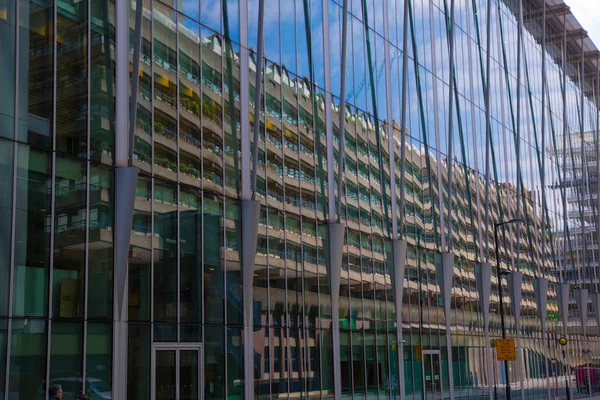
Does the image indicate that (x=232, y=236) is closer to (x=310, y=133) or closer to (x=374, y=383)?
(x=310, y=133)

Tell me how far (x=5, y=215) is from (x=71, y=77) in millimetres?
3802

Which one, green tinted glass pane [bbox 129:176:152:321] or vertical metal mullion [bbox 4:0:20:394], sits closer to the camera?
vertical metal mullion [bbox 4:0:20:394]

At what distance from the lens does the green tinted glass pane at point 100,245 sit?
1777 cm

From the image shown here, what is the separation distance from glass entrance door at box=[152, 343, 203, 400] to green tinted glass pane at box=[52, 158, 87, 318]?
2944 mm

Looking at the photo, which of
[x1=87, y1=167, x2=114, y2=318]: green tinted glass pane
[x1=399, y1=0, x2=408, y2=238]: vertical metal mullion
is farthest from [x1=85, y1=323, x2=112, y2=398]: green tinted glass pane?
[x1=399, y1=0, x2=408, y2=238]: vertical metal mullion

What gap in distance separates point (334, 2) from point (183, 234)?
→ 13509 mm

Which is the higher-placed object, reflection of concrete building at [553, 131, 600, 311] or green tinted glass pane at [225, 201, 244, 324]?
reflection of concrete building at [553, 131, 600, 311]

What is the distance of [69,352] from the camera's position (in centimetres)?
1688

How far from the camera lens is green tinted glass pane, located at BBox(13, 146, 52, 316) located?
1619cm

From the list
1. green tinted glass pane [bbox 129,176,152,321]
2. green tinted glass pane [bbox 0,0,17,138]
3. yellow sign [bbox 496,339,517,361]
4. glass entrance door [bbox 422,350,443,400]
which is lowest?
glass entrance door [bbox 422,350,443,400]

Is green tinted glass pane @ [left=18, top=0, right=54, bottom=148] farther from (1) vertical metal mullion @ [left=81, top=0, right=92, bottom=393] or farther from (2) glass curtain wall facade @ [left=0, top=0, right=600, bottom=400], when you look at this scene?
(1) vertical metal mullion @ [left=81, top=0, right=92, bottom=393]

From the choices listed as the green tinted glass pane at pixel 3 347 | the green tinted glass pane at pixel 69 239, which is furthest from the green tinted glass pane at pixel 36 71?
the green tinted glass pane at pixel 3 347

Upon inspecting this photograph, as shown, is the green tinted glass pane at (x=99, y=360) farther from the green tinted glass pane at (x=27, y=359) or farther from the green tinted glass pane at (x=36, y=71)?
the green tinted glass pane at (x=36, y=71)

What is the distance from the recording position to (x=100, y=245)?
18.1 metres
